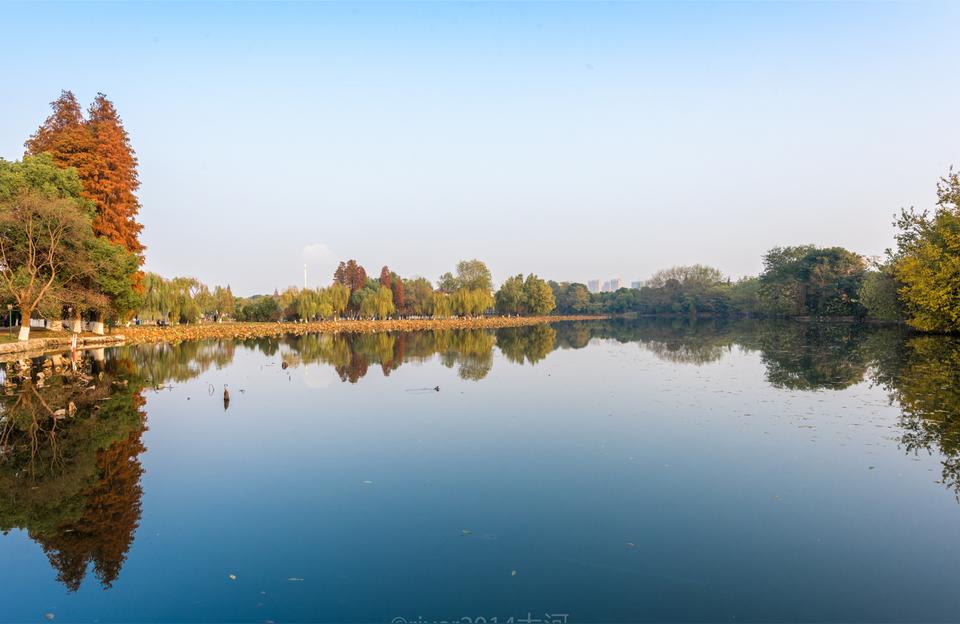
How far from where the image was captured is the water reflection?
8.50 metres

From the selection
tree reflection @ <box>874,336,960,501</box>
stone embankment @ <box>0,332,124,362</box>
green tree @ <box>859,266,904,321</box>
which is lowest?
tree reflection @ <box>874,336,960,501</box>

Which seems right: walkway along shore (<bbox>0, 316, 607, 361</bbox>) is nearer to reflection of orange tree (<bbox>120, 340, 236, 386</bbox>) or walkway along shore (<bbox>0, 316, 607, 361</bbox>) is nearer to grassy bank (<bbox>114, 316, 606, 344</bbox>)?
grassy bank (<bbox>114, 316, 606, 344</bbox>)

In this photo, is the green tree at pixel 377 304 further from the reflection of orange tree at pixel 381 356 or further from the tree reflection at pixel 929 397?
the tree reflection at pixel 929 397

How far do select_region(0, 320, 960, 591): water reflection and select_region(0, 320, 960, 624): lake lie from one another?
0.08 m

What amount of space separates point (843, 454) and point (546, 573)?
29.7ft

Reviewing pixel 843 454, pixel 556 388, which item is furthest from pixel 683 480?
pixel 556 388

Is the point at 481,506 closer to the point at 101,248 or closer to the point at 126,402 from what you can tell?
the point at 126,402

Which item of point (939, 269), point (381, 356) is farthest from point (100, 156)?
point (939, 269)

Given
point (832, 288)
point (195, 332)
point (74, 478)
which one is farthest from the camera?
point (832, 288)

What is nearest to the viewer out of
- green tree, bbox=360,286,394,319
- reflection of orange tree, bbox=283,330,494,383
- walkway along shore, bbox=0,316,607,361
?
reflection of orange tree, bbox=283,330,494,383

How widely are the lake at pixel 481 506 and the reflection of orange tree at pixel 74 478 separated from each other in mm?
56

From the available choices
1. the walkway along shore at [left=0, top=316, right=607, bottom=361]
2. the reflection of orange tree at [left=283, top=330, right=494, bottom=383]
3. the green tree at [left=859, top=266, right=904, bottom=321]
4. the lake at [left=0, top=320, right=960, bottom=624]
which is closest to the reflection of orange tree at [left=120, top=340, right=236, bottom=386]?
the walkway along shore at [left=0, top=316, right=607, bottom=361]

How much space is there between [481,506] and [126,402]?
14.9 m

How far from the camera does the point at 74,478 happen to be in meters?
10.4
